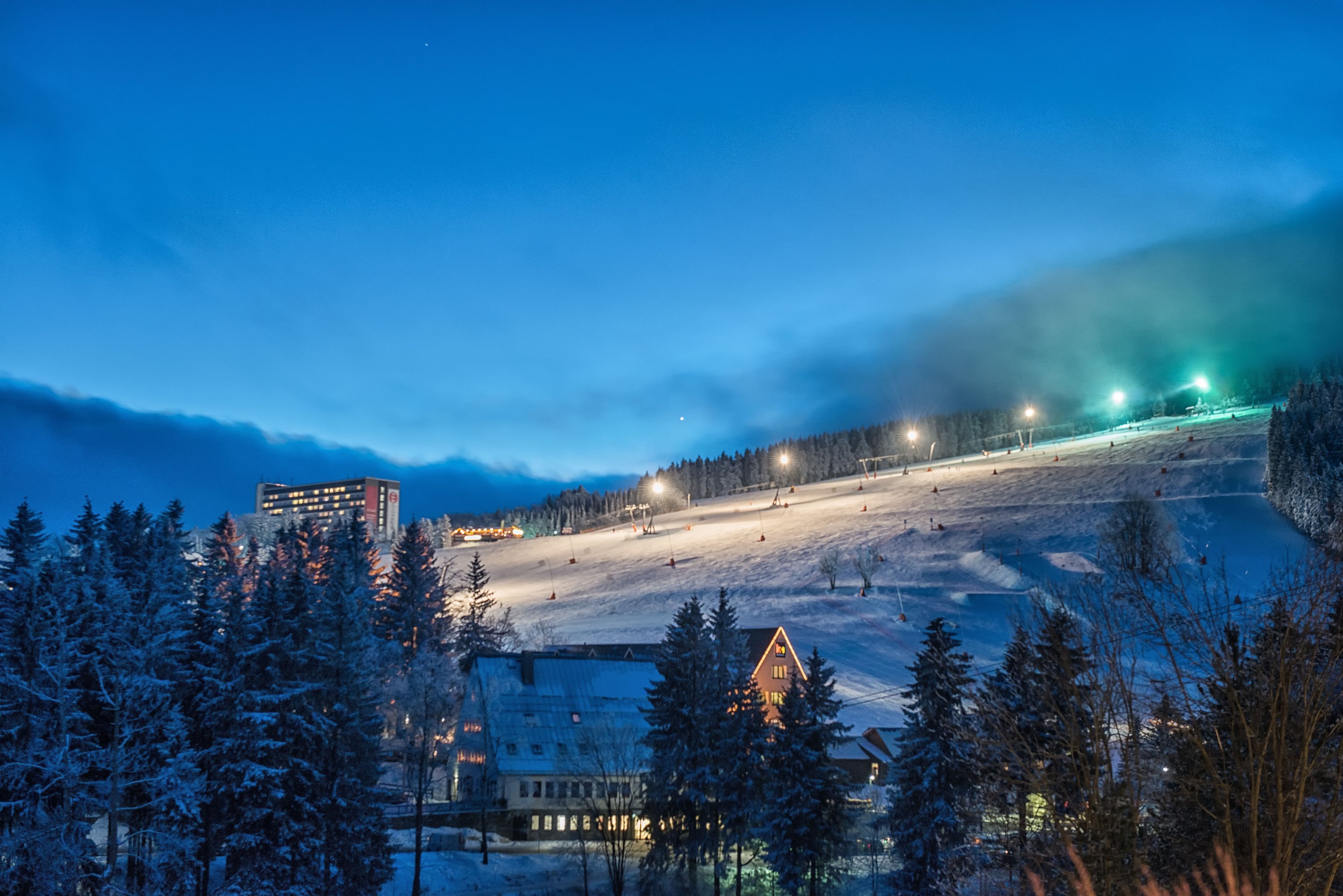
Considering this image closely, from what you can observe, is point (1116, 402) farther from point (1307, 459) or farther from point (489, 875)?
point (489, 875)

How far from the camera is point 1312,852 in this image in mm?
11297

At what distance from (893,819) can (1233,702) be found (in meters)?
27.1

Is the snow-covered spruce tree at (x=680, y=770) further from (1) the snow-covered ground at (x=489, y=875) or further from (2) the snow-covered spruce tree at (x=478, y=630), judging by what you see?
(2) the snow-covered spruce tree at (x=478, y=630)

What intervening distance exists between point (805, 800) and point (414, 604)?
4020 centimetres

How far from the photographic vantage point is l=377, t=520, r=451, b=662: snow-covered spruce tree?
66375 mm

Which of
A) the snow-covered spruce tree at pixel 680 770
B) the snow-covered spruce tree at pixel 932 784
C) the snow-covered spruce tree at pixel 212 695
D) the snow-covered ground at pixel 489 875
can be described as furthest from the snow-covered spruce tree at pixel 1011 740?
the snow-covered spruce tree at pixel 212 695

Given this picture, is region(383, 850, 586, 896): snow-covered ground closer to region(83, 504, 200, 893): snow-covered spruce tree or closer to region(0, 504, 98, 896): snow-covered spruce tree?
region(83, 504, 200, 893): snow-covered spruce tree

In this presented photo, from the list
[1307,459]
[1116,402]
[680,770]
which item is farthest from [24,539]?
[1116,402]

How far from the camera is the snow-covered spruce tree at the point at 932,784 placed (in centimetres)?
3244

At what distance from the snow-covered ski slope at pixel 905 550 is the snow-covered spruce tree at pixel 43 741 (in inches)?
1744

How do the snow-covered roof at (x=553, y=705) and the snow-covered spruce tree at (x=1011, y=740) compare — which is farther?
the snow-covered roof at (x=553, y=705)

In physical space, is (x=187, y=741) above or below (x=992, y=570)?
below

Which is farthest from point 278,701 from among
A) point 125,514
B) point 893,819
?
point 125,514

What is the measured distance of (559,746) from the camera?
1955 inches
